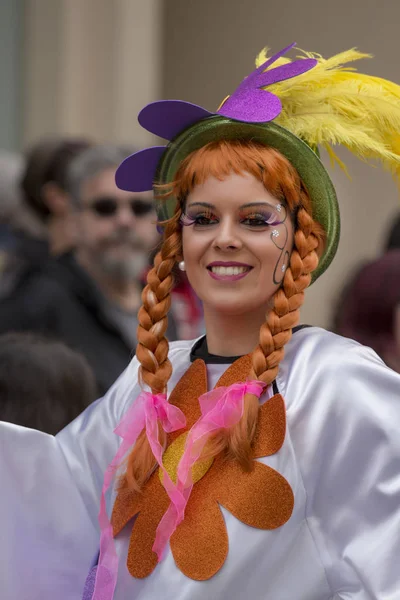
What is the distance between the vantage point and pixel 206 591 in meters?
2.34

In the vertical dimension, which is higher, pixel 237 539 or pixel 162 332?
pixel 162 332

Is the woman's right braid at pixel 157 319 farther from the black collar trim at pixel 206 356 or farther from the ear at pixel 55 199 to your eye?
the ear at pixel 55 199

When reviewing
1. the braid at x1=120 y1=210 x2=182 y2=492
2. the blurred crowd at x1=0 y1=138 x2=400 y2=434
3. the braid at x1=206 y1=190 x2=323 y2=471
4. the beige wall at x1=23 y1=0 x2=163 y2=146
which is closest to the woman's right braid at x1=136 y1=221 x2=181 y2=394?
the braid at x1=120 y1=210 x2=182 y2=492

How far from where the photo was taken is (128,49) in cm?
778

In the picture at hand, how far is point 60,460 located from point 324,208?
890 mm

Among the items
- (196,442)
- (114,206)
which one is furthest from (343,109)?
(114,206)

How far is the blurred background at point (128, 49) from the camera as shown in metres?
7.78

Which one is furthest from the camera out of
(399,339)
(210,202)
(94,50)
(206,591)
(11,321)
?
(94,50)

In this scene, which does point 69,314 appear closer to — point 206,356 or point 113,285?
point 113,285

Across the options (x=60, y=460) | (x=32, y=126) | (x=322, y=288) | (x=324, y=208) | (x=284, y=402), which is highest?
(x=324, y=208)

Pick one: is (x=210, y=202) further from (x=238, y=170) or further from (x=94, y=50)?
(x=94, y=50)

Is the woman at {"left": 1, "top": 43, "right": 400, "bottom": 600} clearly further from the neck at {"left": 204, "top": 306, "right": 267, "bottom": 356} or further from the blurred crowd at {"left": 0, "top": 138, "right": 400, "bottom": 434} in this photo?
the blurred crowd at {"left": 0, "top": 138, "right": 400, "bottom": 434}

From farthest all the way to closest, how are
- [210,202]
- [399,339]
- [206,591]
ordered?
[399,339], [210,202], [206,591]

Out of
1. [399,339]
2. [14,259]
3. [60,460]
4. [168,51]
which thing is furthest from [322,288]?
[60,460]
